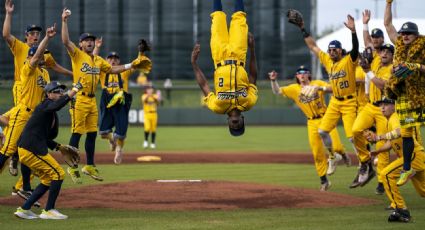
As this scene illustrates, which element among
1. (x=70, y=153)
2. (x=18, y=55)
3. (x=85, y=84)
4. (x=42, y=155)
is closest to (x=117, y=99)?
(x=85, y=84)

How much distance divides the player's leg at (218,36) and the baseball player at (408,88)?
2.42 meters

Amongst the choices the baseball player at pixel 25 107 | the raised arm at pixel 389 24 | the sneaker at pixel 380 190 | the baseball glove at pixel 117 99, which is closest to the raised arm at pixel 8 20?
the baseball player at pixel 25 107

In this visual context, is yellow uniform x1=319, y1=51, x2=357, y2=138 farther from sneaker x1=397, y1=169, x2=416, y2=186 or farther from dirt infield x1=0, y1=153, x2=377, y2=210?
sneaker x1=397, y1=169, x2=416, y2=186

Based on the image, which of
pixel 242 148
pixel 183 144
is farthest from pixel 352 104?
pixel 183 144

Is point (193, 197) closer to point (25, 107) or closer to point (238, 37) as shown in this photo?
point (238, 37)

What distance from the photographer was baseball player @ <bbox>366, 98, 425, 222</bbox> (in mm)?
9883

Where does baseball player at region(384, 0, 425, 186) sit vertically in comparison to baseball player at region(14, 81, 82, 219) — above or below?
above

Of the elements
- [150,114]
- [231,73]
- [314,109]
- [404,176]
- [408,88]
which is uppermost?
[231,73]

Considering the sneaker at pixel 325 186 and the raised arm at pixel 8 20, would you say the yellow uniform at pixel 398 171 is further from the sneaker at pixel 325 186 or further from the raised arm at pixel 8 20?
the raised arm at pixel 8 20

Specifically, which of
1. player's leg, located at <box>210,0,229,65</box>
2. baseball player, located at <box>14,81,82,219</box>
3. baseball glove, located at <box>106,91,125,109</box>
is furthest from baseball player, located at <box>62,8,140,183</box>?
baseball player, located at <box>14,81,82,219</box>

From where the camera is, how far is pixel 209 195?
1250cm

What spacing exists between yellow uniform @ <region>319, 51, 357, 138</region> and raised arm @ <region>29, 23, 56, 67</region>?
5246mm

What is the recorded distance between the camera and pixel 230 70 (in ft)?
35.5

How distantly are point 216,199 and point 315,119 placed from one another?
10.4ft
